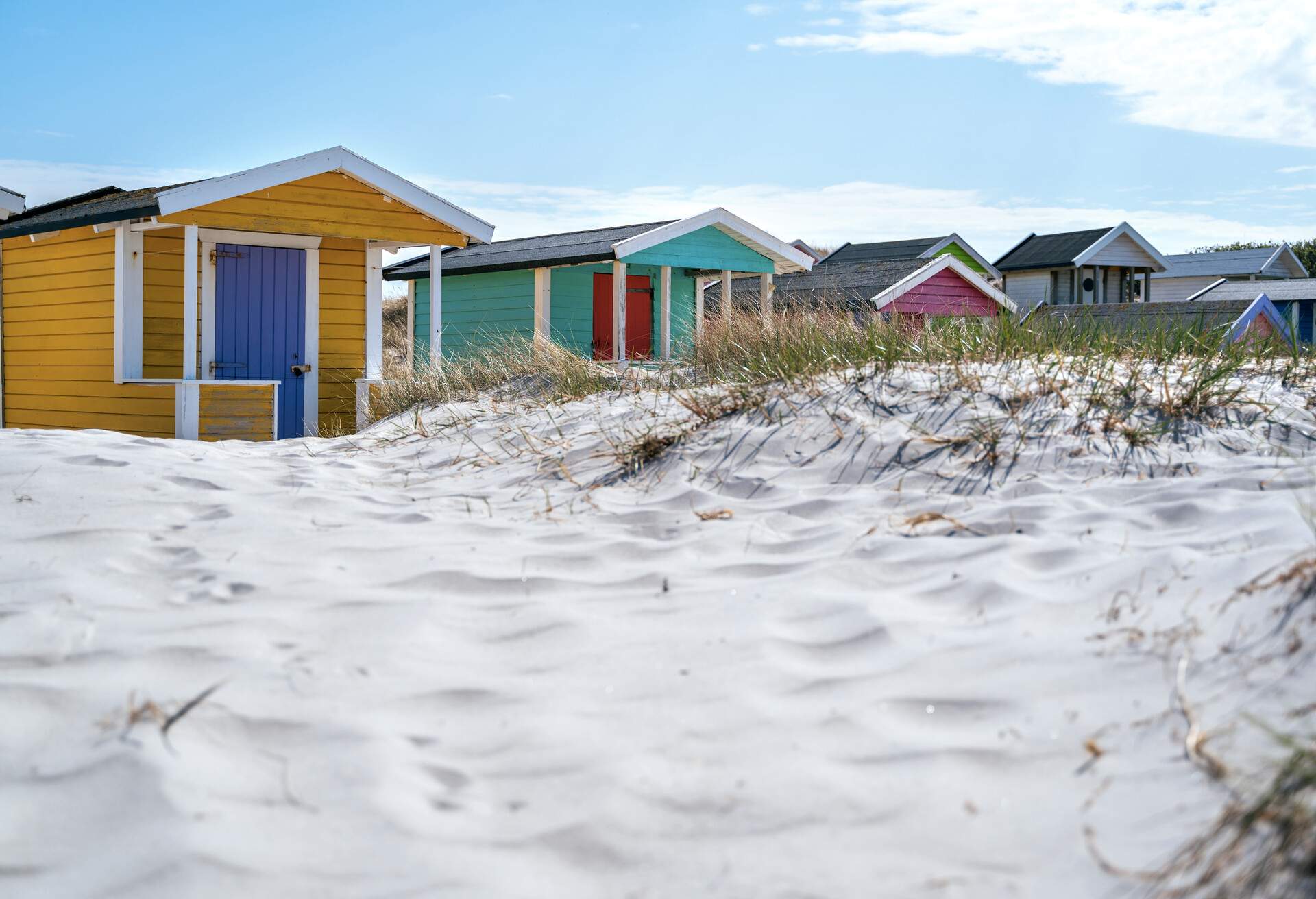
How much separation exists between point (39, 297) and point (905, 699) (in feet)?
41.7

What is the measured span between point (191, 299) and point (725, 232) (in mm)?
10333

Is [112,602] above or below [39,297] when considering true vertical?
below

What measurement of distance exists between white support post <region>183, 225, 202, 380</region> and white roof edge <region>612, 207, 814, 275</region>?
7202mm

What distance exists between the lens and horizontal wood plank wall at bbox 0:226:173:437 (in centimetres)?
1070

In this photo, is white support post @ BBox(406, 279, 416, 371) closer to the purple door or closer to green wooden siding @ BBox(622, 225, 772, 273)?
green wooden siding @ BBox(622, 225, 772, 273)

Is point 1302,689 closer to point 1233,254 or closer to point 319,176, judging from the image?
point 319,176

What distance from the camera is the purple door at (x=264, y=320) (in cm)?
1126

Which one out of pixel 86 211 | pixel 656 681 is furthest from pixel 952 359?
pixel 86 211

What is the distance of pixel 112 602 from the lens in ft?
10.2

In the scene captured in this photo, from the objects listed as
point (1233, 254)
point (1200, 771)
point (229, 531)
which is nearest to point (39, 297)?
point (229, 531)

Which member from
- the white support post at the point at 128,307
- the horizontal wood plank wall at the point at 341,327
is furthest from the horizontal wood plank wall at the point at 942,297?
the white support post at the point at 128,307

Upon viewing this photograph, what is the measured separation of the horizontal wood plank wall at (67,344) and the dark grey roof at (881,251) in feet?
69.2

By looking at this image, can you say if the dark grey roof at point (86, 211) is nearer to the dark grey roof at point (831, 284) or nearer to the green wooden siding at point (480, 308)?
the green wooden siding at point (480, 308)

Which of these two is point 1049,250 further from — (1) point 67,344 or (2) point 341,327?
(1) point 67,344
